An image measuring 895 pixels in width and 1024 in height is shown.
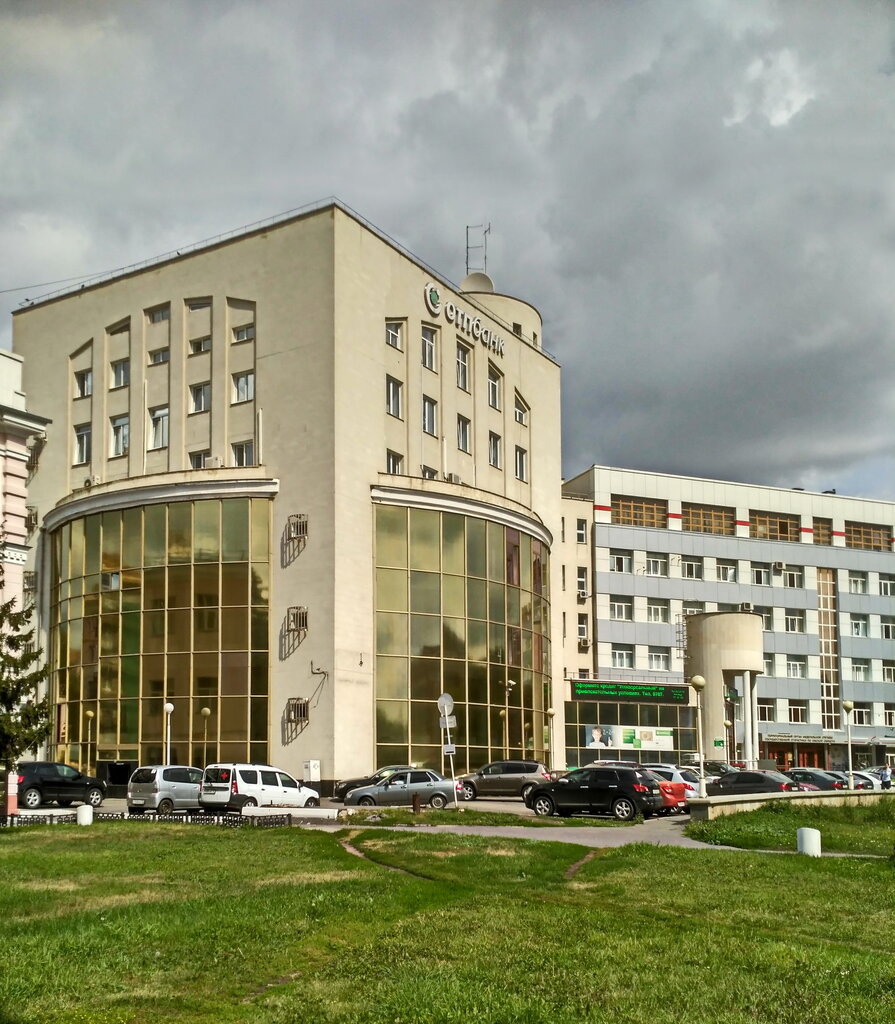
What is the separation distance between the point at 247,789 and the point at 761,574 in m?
59.0

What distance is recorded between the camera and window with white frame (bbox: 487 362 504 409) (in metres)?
63.9

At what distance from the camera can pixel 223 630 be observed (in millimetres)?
51406

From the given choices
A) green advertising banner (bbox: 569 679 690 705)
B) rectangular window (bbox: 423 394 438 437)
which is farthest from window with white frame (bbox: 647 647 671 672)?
rectangular window (bbox: 423 394 438 437)

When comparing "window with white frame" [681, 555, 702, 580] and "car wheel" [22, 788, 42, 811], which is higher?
"window with white frame" [681, 555, 702, 580]

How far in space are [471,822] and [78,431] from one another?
1387 inches

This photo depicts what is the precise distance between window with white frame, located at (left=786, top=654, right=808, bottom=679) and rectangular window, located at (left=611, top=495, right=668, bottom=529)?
14.4 meters

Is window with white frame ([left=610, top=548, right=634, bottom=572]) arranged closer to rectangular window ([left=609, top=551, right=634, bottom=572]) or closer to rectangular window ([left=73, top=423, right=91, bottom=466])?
rectangular window ([left=609, top=551, right=634, bottom=572])

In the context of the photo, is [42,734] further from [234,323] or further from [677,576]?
[677,576]

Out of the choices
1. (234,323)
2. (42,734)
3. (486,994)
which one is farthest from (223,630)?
(486,994)

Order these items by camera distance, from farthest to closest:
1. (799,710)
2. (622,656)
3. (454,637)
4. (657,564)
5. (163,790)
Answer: (799,710) → (657,564) → (622,656) → (454,637) → (163,790)

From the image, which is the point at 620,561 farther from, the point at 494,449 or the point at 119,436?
the point at 119,436

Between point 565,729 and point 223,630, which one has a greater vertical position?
point 223,630

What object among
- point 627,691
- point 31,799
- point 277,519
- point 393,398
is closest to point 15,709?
point 31,799

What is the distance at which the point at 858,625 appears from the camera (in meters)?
94.0
